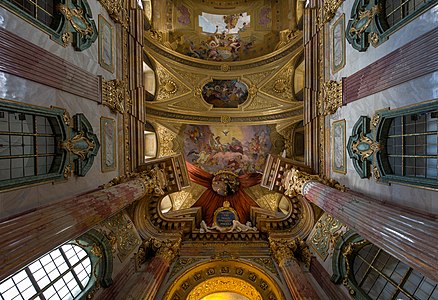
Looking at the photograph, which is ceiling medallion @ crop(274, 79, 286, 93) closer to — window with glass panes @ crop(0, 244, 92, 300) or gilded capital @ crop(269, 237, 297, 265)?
gilded capital @ crop(269, 237, 297, 265)

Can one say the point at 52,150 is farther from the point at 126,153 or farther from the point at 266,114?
the point at 266,114

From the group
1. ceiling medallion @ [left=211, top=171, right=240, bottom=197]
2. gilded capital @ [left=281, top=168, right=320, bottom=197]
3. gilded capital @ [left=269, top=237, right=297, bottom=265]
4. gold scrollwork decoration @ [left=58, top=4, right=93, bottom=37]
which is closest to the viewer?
gold scrollwork decoration @ [left=58, top=4, right=93, bottom=37]

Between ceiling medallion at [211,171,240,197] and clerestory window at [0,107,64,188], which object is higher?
clerestory window at [0,107,64,188]

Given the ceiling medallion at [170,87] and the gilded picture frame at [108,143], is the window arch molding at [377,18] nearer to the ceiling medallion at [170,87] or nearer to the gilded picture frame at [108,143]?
the gilded picture frame at [108,143]

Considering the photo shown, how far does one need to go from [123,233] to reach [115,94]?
5566 millimetres

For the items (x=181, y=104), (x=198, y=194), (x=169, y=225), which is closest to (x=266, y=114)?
(x=181, y=104)

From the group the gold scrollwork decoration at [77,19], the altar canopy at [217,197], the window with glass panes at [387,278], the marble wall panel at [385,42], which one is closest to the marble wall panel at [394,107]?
the marble wall panel at [385,42]

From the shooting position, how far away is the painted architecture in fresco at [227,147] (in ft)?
58.4

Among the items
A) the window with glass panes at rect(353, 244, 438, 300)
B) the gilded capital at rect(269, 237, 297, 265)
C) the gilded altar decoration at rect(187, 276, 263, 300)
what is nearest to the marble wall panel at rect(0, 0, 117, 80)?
the gilded altar decoration at rect(187, 276, 263, 300)

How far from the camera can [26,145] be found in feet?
20.5

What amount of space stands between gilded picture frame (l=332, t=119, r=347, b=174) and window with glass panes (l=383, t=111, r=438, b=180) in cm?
189

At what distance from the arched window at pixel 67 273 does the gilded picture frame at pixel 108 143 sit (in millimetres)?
2331

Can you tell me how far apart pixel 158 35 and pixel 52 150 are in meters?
11.2

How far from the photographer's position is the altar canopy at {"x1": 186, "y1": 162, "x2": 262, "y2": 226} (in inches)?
602
